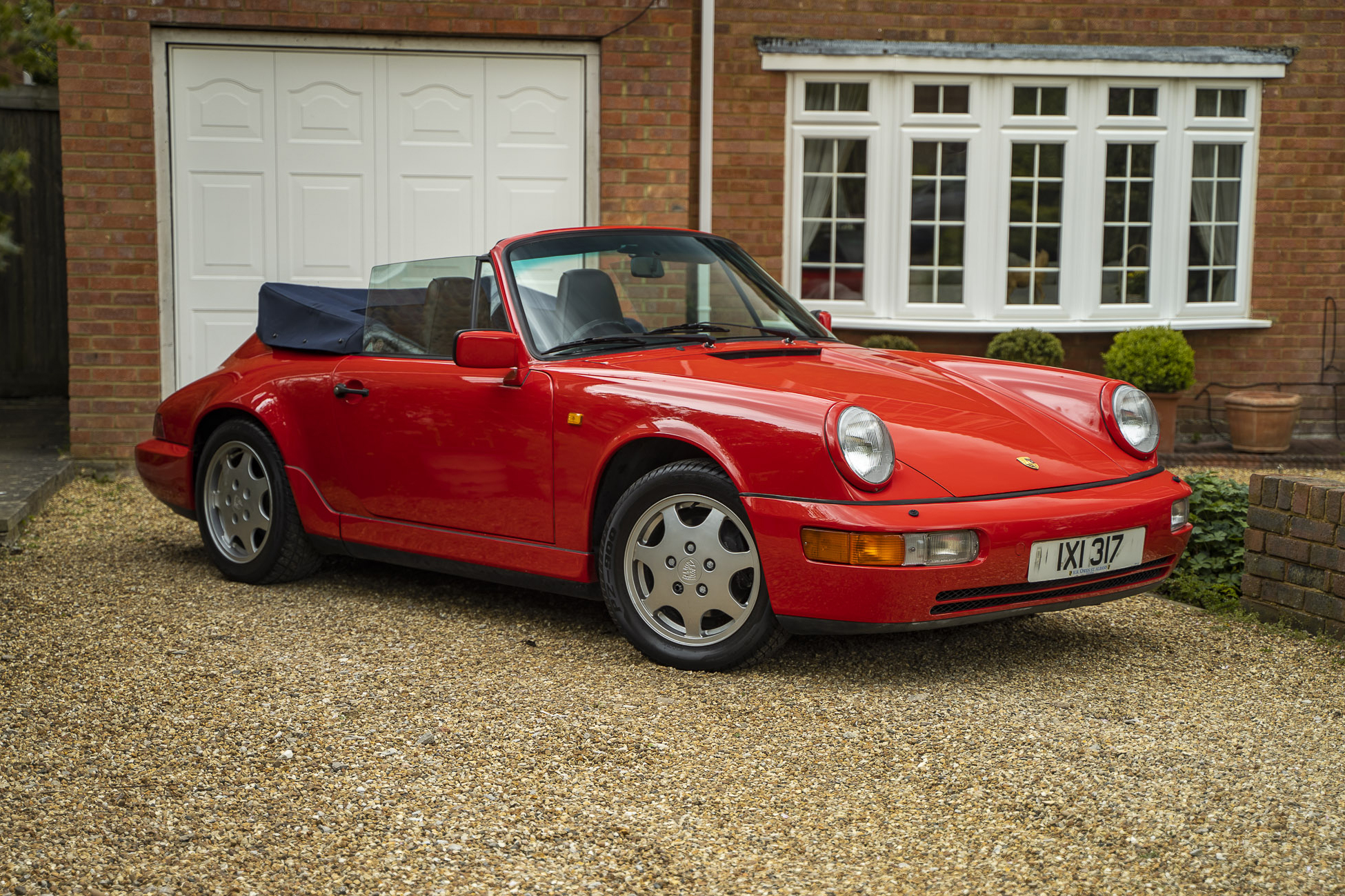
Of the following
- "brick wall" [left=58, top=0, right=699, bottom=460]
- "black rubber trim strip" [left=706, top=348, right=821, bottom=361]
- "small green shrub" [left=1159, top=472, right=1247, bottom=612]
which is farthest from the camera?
"brick wall" [left=58, top=0, right=699, bottom=460]

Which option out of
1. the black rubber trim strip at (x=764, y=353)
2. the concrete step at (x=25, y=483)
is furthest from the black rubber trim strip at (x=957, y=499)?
the concrete step at (x=25, y=483)

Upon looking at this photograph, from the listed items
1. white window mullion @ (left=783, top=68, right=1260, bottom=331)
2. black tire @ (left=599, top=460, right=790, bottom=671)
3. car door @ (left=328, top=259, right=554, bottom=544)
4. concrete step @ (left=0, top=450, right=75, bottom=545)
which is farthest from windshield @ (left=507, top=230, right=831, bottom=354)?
white window mullion @ (left=783, top=68, right=1260, bottom=331)

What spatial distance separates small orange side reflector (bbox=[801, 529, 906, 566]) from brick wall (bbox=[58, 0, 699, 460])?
5.16 m

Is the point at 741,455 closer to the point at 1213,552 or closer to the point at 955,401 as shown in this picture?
the point at 955,401

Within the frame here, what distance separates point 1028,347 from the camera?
8.89 meters

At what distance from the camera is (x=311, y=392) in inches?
192

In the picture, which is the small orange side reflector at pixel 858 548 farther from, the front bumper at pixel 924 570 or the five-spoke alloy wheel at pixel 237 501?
the five-spoke alloy wheel at pixel 237 501

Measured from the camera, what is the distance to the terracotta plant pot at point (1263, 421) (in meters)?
9.18

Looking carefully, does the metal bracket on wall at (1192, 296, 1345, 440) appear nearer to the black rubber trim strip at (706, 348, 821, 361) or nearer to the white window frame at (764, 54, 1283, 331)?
the white window frame at (764, 54, 1283, 331)

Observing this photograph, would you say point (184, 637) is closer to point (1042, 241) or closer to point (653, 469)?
point (653, 469)

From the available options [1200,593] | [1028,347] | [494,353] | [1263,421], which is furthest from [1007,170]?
[494,353]

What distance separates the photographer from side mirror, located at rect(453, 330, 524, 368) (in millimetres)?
4152

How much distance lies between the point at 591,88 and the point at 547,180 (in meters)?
0.66

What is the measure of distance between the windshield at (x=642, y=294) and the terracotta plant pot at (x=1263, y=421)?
5.67 m
